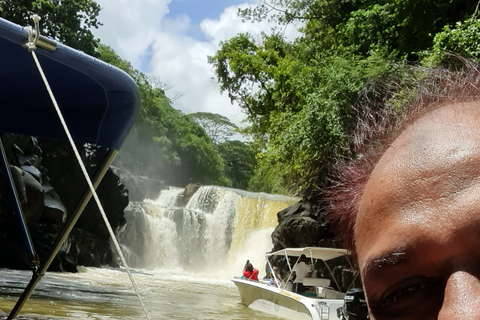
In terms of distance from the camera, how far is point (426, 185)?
0.66 meters

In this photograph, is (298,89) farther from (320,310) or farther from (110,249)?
(110,249)

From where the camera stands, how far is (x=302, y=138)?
14.7 meters

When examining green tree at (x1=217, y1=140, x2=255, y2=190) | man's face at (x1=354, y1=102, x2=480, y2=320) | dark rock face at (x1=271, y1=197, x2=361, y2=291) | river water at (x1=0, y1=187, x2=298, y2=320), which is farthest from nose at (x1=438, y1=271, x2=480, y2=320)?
green tree at (x1=217, y1=140, x2=255, y2=190)

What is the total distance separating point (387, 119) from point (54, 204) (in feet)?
60.2

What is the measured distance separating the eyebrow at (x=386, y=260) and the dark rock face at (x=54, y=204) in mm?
13928

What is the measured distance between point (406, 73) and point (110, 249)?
2354cm

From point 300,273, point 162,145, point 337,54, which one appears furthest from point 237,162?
point 300,273

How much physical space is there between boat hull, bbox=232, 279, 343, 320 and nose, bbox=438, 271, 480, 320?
9.09 m

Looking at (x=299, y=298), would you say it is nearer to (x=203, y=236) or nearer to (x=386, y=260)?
(x=386, y=260)

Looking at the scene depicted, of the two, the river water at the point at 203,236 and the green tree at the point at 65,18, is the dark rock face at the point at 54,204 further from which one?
the green tree at the point at 65,18

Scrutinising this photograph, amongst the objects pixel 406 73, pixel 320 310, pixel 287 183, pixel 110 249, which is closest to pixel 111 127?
pixel 406 73

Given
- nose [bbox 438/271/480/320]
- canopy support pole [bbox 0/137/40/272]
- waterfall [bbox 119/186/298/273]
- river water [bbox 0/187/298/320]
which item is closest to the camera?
nose [bbox 438/271/480/320]

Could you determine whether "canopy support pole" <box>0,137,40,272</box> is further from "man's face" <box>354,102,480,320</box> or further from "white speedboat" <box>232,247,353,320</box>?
"white speedboat" <box>232,247,353,320</box>

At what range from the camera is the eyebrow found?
2.13 feet
